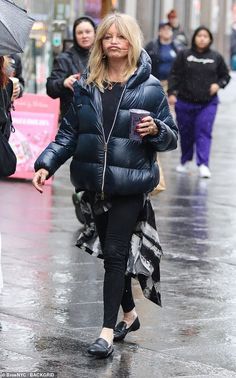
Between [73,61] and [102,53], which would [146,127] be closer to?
[102,53]

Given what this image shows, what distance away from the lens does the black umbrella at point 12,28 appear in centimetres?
698

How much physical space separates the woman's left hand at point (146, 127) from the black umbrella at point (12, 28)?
925 millimetres

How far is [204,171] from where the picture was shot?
50.6 ft

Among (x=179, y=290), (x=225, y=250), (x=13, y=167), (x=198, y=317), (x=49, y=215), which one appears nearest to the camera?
(x=13, y=167)

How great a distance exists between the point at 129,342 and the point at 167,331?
0.34 meters

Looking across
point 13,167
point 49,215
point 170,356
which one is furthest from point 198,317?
point 49,215

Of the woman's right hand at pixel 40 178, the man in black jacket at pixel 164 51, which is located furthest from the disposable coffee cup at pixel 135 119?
the man in black jacket at pixel 164 51

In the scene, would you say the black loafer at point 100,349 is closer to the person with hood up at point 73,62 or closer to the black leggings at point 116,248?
the black leggings at point 116,248

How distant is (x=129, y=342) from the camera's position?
705 centimetres

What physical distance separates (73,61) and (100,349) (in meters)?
4.73

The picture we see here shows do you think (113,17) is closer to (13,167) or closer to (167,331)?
(13,167)

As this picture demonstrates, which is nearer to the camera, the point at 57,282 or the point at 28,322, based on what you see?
the point at 28,322

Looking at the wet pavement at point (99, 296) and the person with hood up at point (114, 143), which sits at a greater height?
the person with hood up at point (114, 143)
